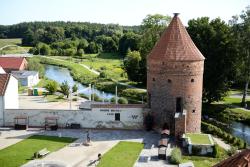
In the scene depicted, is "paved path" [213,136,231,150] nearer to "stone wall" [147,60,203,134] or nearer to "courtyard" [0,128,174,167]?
"stone wall" [147,60,203,134]

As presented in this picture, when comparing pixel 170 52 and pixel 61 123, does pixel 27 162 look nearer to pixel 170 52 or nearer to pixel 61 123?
pixel 61 123

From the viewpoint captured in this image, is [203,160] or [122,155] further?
[122,155]

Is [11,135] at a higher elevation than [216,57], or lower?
lower

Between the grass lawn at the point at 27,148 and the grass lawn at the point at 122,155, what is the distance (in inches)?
152

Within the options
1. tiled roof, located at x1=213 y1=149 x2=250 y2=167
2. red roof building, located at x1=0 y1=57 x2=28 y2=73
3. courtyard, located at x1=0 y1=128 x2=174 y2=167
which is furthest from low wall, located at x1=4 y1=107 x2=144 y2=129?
red roof building, located at x1=0 y1=57 x2=28 y2=73

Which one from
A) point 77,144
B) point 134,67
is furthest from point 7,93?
point 134,67

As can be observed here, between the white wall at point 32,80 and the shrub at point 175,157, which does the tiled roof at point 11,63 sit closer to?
the white wall at point 32,80

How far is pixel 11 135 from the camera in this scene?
102 ft

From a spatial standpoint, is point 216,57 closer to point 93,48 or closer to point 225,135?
point 225,135

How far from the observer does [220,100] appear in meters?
44.4

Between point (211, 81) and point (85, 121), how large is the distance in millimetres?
16279

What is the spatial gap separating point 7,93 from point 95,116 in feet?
26.8

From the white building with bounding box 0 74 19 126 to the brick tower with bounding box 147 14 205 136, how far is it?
12677 mm

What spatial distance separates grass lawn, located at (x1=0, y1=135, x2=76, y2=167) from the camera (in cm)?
2498
